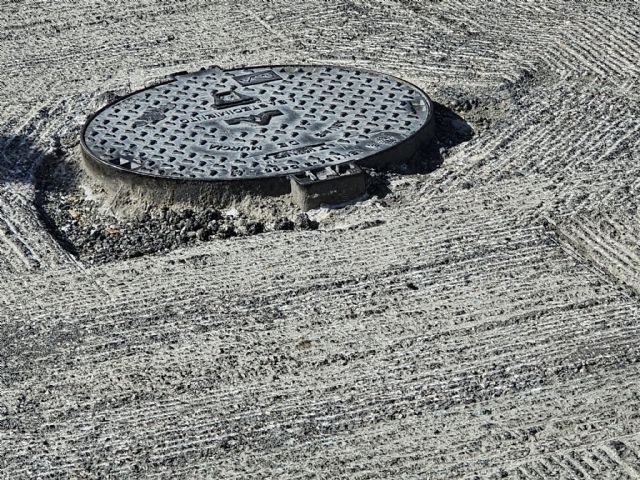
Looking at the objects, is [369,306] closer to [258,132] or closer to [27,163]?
[258,132]

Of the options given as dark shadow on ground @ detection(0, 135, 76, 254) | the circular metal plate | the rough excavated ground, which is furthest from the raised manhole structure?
dark shadow on ground @ detection(0, 135, 76, 254)

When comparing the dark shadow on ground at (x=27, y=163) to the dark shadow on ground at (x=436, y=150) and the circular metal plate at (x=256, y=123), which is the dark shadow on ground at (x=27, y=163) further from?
the dark shadow on ground at (x=436, y=150)

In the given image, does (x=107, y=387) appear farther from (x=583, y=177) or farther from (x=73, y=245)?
(x=583, y=177)

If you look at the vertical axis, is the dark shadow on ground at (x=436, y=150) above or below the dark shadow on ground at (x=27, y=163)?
above

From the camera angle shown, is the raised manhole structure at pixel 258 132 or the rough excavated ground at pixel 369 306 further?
the raised manhole structure at pixel 258 132

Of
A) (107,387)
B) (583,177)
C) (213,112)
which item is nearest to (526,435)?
(107,387)

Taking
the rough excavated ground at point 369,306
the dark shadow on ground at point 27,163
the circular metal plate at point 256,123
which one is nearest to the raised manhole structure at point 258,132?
the circular metal plate at point 256,123

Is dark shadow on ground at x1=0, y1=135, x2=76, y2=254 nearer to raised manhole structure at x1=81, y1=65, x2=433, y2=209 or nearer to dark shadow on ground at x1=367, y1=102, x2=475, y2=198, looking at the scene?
raised manhole structure at x1=81, y1=65, x2=433, y2=209
